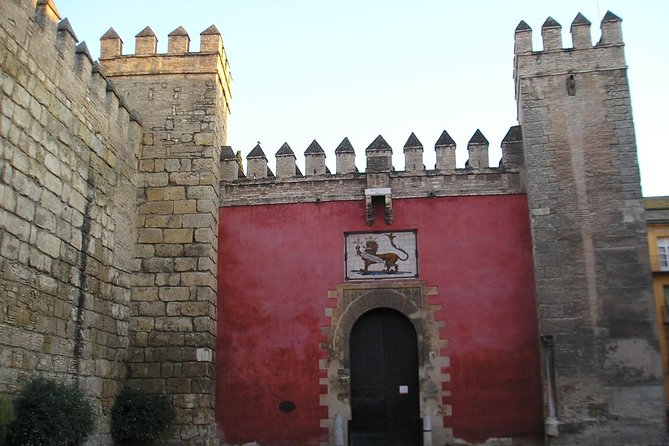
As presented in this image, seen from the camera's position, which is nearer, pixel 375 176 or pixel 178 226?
pixel 178 226

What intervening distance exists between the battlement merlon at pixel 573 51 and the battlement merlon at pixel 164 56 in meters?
4.40

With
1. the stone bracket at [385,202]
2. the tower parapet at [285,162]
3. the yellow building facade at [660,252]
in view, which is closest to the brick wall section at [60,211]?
the tower parapet at [285,162]

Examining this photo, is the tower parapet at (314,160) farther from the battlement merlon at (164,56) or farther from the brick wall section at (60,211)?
the brick wall section at (60,211)

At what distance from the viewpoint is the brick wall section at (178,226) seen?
9617mm

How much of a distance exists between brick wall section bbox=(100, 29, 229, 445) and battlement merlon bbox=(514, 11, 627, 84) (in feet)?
14.5

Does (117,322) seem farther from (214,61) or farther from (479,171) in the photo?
(479,171)

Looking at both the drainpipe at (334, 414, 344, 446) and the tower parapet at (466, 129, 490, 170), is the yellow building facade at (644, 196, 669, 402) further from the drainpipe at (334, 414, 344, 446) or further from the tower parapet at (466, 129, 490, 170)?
the drainpipe at (334, 414, 344, 446)

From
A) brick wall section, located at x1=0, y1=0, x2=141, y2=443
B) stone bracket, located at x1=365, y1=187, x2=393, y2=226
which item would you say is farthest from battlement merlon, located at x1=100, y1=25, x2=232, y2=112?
stone bracket, located at x1=365, y1=187, x2=393, y2=226

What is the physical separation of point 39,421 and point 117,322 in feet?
7.98

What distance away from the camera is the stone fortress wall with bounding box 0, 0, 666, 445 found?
786cm

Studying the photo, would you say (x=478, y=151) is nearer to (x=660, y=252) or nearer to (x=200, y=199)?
(x=200, y=199)

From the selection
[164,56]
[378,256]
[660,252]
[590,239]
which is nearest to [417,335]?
[378,256]

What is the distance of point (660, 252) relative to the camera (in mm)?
17156

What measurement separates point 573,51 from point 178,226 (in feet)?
19.7
